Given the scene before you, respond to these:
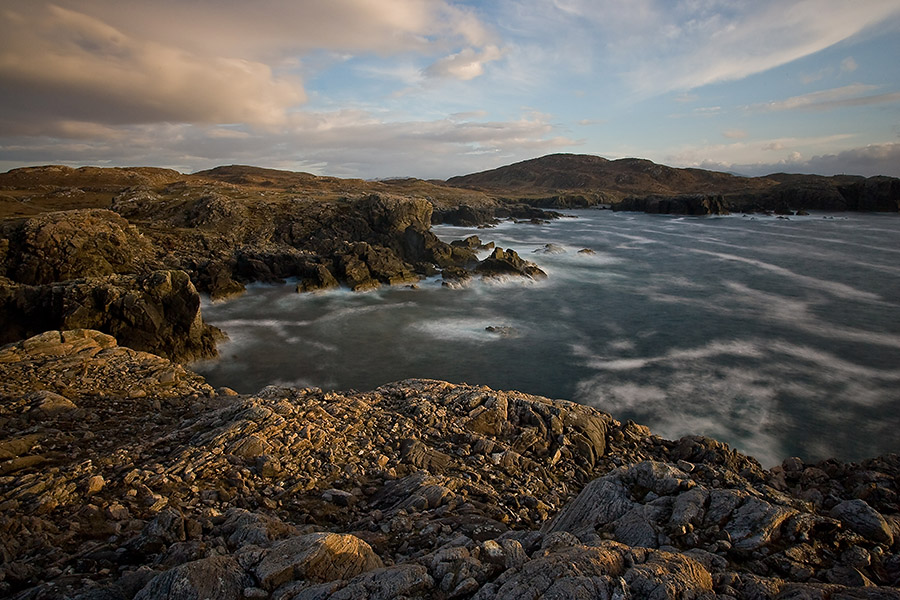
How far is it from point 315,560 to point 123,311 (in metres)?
18.0

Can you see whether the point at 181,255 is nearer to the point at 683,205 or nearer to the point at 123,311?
the point at 123,311

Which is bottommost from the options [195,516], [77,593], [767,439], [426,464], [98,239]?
[767,439]

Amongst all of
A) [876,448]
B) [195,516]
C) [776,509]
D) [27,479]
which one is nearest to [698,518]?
[776,509]

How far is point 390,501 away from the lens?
23.5 ft

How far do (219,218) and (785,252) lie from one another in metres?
66.1

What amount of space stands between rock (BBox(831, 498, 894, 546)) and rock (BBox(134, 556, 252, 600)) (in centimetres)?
840

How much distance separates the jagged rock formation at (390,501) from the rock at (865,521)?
4 cm

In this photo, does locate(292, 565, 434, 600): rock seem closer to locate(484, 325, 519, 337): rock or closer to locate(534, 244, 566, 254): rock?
locate(484, 325, 519, 337): rock

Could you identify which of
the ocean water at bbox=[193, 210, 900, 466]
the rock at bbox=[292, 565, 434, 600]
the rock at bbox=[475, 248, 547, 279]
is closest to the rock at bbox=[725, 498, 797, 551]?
the rock at bbox=[292, 565, 434, 600]

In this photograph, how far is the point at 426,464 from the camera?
8.50 meters

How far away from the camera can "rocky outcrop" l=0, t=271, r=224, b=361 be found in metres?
17.1

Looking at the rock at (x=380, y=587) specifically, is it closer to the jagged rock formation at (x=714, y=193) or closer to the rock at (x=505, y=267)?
the rock at (x=505, y=267)

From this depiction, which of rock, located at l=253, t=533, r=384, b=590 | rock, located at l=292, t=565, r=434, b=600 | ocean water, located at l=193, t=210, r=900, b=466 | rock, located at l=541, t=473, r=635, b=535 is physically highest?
rock, located at l=292, t=565, r=434, b=600

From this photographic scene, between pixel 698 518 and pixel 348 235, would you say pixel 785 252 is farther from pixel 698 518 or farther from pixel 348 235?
pixel 698 518
